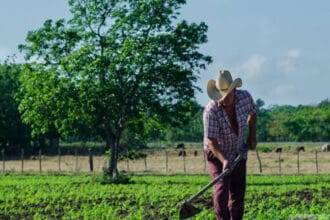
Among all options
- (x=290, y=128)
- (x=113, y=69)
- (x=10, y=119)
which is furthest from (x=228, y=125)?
(x=290, y=128)

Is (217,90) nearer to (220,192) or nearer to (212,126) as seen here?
(212,126)

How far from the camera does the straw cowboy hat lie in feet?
33.5

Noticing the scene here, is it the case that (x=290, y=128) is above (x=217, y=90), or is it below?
above

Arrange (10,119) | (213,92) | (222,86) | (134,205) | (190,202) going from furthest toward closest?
(10,119) < (134,205) < (213,92) < (222,86) < (190,202)

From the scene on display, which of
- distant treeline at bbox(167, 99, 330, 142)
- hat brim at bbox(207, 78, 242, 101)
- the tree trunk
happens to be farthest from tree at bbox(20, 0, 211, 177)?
distant treeline at bbox(167, 99, 330, 142)

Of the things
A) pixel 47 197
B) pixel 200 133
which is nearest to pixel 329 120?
pixel 200 133

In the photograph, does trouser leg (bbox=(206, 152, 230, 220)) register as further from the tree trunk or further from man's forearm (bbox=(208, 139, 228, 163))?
the tree trunk

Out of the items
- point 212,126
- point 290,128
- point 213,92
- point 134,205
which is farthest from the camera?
point 290,128

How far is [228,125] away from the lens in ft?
33.5

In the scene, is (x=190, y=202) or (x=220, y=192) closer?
(x=190, y=202)

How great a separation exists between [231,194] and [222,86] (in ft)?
4.34

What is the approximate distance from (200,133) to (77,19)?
301ft

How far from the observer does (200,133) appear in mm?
126188

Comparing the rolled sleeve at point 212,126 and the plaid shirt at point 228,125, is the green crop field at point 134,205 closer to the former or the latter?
the plaid shirt at point 228,125
